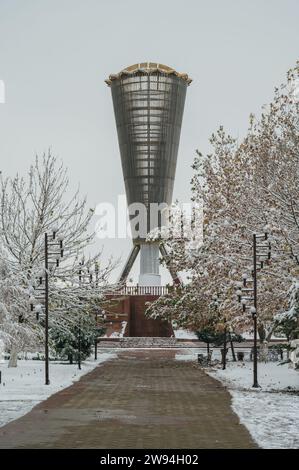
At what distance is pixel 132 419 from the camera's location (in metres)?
17.7

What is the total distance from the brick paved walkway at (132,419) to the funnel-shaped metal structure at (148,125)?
67.7m

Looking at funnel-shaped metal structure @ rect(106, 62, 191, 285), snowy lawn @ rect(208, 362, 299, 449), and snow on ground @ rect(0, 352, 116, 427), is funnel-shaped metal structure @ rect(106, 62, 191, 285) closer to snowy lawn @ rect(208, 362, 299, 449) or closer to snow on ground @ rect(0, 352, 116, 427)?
snow on ground @ rect(0, 352, 116, 427)

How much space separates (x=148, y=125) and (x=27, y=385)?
69.3 meters

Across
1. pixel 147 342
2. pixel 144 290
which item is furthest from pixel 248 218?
pixel 144 290

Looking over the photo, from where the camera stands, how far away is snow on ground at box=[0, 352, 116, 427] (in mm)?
19953

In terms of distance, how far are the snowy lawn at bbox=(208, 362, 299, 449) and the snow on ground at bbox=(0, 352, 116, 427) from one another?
557 cm

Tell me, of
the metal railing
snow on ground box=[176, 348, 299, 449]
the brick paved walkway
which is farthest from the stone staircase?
the brick paved walkway

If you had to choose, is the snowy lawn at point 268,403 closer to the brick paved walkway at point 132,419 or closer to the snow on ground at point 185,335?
the brick paved walkway at point 132,419

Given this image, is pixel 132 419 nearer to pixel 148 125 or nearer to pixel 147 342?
pixel 147 342


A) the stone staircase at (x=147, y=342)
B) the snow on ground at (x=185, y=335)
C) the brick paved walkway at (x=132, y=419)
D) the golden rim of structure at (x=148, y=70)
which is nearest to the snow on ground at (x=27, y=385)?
the brick paved walkway at (x=132, y=419)

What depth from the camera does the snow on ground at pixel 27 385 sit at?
1995cm

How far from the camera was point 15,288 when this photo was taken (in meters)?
34.0
